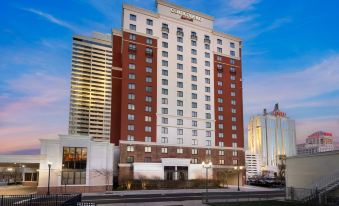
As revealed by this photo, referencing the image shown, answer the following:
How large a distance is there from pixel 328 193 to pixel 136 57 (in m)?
56.8

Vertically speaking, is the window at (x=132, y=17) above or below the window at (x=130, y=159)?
above

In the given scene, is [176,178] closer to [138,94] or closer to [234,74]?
[138,94]

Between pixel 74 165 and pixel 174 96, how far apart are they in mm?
34712

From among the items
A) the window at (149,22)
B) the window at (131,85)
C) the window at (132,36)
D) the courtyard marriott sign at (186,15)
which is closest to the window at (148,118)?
the window at (131,85)

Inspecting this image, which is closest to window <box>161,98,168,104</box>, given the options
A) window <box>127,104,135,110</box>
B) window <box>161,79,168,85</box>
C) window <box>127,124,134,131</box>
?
window <box>161,79,168,85</box>

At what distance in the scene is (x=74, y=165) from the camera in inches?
2186

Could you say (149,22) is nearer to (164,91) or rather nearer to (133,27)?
(133,27)

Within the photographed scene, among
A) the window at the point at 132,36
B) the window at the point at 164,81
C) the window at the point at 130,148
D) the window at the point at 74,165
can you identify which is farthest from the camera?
the window at the point at 164,81

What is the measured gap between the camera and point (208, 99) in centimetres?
8750

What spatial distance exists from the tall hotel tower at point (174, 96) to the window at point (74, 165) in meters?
16.6

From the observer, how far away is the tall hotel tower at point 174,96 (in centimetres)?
7606

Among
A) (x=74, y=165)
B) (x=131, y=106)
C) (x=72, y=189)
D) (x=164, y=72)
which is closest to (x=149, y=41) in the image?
(x=164, y=72)

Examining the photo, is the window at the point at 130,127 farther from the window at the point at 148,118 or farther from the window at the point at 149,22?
the window at the point at 149,22

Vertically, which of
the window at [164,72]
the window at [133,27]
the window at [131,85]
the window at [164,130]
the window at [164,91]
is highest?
the window at [133,27]
